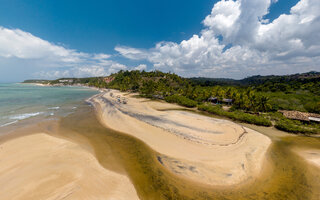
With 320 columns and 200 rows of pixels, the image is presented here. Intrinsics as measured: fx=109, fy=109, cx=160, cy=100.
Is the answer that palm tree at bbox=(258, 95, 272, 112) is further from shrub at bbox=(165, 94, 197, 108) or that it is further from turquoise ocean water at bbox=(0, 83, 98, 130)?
turquoise ocean water at bbox=(0, 83, 98, 130)

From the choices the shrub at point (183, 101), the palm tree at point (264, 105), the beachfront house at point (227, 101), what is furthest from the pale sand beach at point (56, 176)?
the beachfront house at point (227, 101)

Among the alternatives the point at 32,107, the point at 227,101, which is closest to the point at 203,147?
the point at 227,101

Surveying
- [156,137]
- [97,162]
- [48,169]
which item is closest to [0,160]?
[48,169]

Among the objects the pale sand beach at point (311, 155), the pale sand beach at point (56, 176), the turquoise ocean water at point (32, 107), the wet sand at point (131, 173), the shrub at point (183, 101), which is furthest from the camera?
the shrub at point (183, 101)

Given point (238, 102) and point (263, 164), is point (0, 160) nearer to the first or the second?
point (263, 164)

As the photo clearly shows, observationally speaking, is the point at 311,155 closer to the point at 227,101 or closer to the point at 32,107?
the point at 227,101

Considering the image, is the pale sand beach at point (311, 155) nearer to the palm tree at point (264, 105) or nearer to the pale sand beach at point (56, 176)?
the palm tree at point (264, 105)
